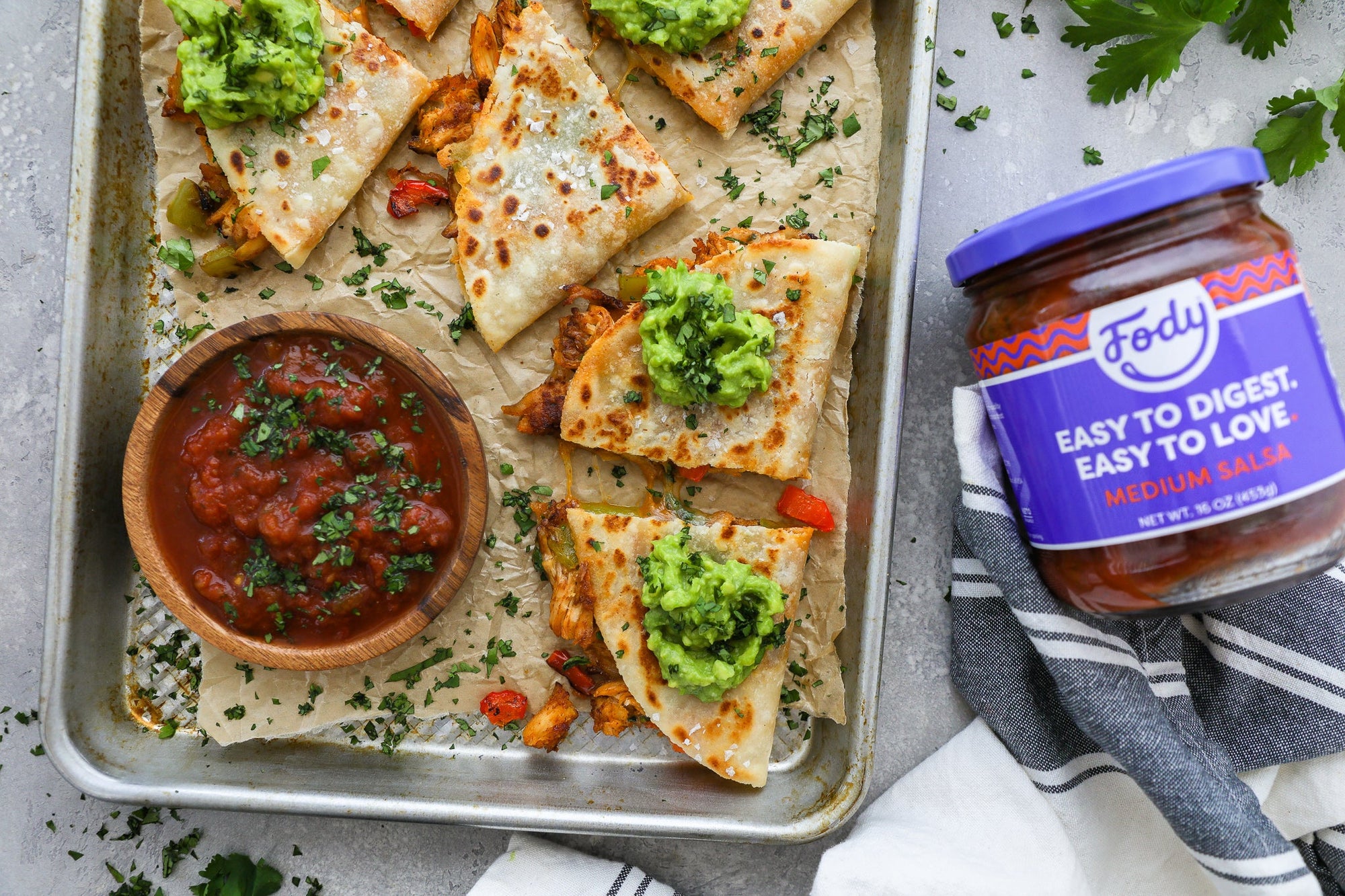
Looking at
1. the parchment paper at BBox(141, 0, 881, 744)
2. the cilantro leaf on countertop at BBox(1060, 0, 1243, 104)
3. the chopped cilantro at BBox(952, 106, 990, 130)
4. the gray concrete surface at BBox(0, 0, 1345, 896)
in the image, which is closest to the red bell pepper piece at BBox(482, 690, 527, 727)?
the parchment paper at BBox(141, 0, 881, 744)

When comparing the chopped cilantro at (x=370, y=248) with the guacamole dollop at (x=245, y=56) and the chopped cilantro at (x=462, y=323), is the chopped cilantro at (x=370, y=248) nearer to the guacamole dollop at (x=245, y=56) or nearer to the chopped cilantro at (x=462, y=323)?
the chopped cilantro at (x=462, y=323)

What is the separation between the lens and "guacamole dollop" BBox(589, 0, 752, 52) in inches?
115

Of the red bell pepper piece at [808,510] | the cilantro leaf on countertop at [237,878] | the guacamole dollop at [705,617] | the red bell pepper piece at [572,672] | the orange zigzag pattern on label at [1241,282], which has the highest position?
the orange zigzag pattern on label at [1241,282]

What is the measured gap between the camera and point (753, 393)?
302 centimetres

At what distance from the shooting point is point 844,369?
3133 millimetres

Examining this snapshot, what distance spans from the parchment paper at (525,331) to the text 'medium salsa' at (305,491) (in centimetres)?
31

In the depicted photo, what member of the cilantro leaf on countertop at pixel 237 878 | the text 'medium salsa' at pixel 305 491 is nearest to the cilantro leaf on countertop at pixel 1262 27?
the text 'medium salsa' at pixel 305 491

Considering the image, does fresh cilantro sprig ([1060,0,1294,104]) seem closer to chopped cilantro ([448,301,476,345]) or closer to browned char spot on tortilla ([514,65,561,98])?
browned char spot on tortilla ([514,65,561,98])

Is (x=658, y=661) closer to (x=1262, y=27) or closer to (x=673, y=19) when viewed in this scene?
(x=673, y=19)

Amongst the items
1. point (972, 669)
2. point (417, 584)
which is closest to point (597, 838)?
point (417, 584)

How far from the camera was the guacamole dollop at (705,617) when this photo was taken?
2.82 m

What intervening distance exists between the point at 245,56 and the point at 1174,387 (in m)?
2.93

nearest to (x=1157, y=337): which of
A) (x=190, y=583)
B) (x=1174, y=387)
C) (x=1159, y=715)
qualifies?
(x=1174, y=387)

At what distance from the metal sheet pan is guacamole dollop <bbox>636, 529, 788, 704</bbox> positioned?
1.26 ft
